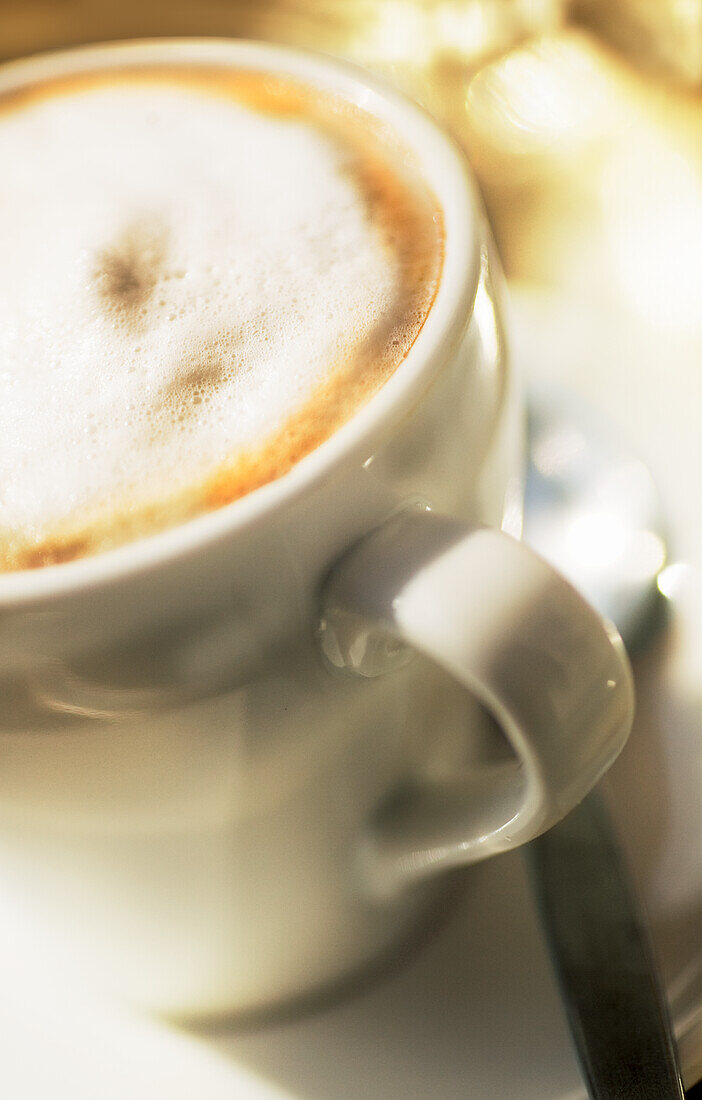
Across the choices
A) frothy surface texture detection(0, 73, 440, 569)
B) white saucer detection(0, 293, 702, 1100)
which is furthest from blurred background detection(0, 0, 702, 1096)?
frothy surface texture detection(0, 73, 440, 569)

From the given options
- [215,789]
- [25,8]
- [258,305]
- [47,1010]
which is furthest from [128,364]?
[25,8]

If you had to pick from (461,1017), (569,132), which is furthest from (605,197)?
(461,1017)

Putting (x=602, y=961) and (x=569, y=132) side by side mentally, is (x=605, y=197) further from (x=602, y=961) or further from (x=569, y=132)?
(x=602, y=961)

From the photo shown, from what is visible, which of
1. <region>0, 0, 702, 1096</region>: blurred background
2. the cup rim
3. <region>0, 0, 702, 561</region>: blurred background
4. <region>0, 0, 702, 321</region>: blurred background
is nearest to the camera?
the cup rim

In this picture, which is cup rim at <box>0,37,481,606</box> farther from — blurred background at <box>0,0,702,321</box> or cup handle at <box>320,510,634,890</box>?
blurred background at <box>0,0,702,321</box>

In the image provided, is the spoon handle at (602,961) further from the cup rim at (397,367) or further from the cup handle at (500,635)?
the cup rim at (397,367)

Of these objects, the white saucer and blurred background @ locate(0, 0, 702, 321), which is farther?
blurred background @ locate(0, 0, 702, 321)
